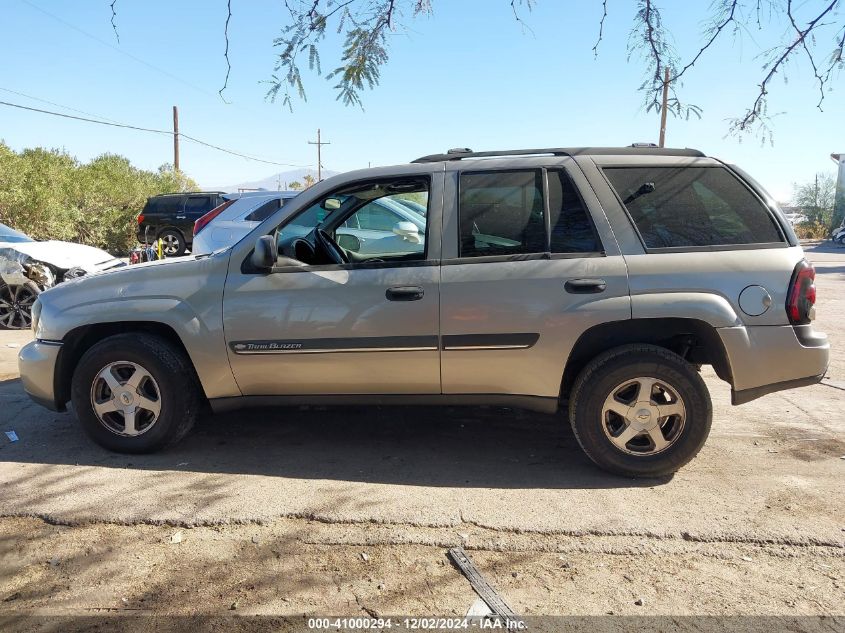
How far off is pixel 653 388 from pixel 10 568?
340 cm

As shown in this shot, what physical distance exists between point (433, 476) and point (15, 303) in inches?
296

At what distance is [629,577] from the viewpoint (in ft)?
9.76

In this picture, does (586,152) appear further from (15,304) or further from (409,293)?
(15,304)

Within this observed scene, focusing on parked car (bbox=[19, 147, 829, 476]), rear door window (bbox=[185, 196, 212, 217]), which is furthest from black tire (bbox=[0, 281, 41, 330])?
rear door window (bbox=[185, 196, 212, 217])

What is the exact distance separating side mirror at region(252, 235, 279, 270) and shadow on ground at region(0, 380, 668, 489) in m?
1.27

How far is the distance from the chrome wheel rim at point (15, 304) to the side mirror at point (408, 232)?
264 inches

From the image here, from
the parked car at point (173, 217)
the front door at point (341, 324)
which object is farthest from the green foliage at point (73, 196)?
the front door at point (341, 324)

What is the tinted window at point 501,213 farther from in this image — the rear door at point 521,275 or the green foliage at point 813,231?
the green foliage at point 813,231

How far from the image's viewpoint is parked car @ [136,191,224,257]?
63.0 ft

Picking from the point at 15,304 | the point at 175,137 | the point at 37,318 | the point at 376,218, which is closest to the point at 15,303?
the point at 15,304

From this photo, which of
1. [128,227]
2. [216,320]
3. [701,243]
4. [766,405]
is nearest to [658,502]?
[701,243]

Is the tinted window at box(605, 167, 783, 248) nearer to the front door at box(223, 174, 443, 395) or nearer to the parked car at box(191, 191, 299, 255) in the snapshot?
the front door at box(223, 174, 443, 395)

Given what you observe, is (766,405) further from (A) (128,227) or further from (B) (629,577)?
(A) (128,227)

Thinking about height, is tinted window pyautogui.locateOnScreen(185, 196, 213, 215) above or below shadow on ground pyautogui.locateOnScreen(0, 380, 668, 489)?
above
